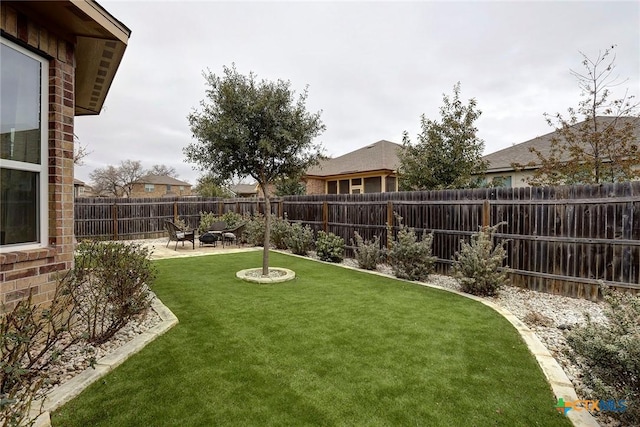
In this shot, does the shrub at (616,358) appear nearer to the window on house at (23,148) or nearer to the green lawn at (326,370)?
the green lawn at (326,370)

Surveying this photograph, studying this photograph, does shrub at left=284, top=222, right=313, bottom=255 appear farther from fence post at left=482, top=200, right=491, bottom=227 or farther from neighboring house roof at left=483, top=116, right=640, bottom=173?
neighboring house roof at left=483, top=116, right=640, bottom=173

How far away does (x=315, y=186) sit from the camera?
21891 millimetres

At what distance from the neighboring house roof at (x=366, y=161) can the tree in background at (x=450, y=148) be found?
621 cm

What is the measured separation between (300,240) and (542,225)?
6.74 metres

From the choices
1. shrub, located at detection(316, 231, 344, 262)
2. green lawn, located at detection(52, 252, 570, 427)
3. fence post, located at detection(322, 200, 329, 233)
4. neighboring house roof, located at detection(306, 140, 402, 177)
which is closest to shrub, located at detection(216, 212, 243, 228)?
fence post, located at detection(322, 200, 329, 233)

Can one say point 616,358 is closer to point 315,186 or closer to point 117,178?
point 315,186

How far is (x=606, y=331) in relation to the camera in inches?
98.1

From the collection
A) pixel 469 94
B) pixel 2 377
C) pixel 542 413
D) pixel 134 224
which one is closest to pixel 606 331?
pixel 542 413

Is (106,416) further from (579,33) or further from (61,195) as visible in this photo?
(579,33)

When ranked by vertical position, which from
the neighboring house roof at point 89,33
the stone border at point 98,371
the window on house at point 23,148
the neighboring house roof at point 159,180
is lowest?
the stone border at point 98,371

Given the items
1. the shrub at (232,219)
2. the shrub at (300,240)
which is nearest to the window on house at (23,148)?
the shrub at (300,240)

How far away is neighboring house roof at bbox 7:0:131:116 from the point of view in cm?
297

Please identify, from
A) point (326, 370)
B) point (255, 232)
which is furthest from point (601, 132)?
point (255, 232)

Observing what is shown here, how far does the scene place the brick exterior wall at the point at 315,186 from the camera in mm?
21594
